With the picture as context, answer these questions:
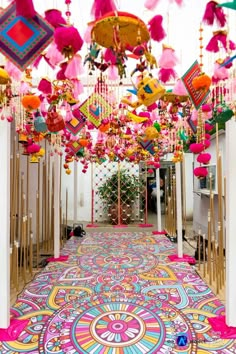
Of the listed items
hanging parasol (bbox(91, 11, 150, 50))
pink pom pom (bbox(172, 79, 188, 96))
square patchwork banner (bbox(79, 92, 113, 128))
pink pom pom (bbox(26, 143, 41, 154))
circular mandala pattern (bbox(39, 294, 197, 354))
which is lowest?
circular mandala pattern (bbox(39, 294, 197, 354))

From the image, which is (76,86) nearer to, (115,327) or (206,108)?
(206,108)

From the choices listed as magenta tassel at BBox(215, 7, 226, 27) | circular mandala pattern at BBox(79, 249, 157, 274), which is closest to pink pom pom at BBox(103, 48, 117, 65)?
magenta tassel at BBox(215, 7, 226, 27)

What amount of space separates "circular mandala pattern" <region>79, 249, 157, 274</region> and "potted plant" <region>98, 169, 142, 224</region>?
2.85 metres

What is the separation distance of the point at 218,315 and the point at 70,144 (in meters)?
3.11

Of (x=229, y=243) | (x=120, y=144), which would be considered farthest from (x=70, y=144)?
(x=229, y=243)

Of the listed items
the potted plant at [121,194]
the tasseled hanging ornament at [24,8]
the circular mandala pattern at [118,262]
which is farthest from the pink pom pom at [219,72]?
the potted plant at [121,194]

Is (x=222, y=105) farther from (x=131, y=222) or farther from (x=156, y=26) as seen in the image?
(x=131, y=222)

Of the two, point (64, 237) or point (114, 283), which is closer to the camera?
point (114, 283)

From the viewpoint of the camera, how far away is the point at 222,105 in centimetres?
176

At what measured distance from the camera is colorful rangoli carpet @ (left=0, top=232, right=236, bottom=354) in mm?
1749

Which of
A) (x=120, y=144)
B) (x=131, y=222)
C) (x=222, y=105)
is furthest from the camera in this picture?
(x=131, y=222)

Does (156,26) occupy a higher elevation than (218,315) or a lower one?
higher

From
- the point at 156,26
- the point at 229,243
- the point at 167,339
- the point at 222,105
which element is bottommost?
the point at 167,339

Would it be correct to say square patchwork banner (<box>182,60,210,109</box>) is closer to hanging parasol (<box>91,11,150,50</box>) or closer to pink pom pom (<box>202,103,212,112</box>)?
pink pom pom (<box>202,103,212,112</box>)
